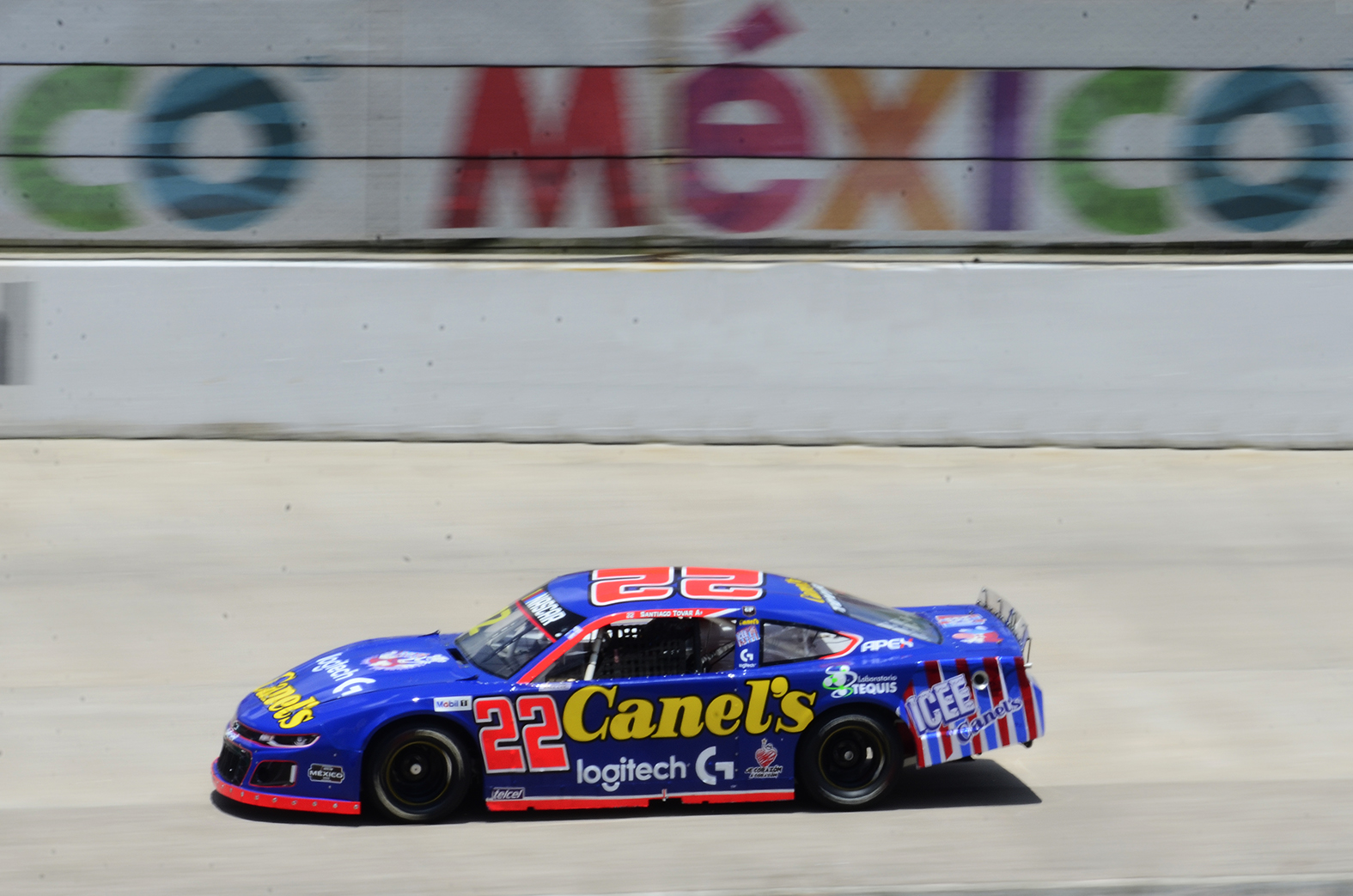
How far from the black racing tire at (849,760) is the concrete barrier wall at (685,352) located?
19.6 feet

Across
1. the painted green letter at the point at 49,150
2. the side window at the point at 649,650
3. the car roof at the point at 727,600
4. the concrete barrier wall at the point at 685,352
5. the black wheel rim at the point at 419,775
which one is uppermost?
the painted green letter at the point at 49,150

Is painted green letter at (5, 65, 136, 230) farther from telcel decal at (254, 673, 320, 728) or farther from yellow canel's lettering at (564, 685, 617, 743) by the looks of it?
yellow canel's lettering at (564, 685, 617, 743)

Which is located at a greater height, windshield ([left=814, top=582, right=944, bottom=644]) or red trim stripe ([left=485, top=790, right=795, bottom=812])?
windshield ([left=814, top=582, right=944, bottom=644])

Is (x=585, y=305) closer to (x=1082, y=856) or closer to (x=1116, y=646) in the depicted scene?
(x=1116, y=646)

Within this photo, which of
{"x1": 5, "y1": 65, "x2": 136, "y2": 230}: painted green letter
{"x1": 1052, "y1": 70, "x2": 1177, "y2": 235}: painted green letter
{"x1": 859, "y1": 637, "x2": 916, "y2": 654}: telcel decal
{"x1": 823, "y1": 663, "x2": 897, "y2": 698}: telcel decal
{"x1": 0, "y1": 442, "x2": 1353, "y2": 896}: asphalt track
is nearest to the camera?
{"x1": 0, "y1": 442, "x2": 1353, "y2": 896}: asphalt track

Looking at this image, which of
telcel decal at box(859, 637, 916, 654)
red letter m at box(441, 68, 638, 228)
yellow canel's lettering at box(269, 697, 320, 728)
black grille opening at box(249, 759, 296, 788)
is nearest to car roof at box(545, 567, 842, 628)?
telcel decal at box(859, 637, 916, 654)

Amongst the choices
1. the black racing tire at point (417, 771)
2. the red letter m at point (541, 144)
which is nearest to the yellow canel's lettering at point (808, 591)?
the black racing tire at point (417, 771)

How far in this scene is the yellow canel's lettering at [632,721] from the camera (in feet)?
21.0

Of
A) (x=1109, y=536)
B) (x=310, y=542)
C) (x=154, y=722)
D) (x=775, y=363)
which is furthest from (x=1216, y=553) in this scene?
(x=154, y=722)

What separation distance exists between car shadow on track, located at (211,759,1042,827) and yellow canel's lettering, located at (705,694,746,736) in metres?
0.36

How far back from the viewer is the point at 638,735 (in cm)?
642

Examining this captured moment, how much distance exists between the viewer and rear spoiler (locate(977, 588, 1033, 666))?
6871 mm

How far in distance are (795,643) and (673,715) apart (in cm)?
64

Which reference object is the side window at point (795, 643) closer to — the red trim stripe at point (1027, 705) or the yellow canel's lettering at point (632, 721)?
the yellow canel's lettering at point (632, 721)
